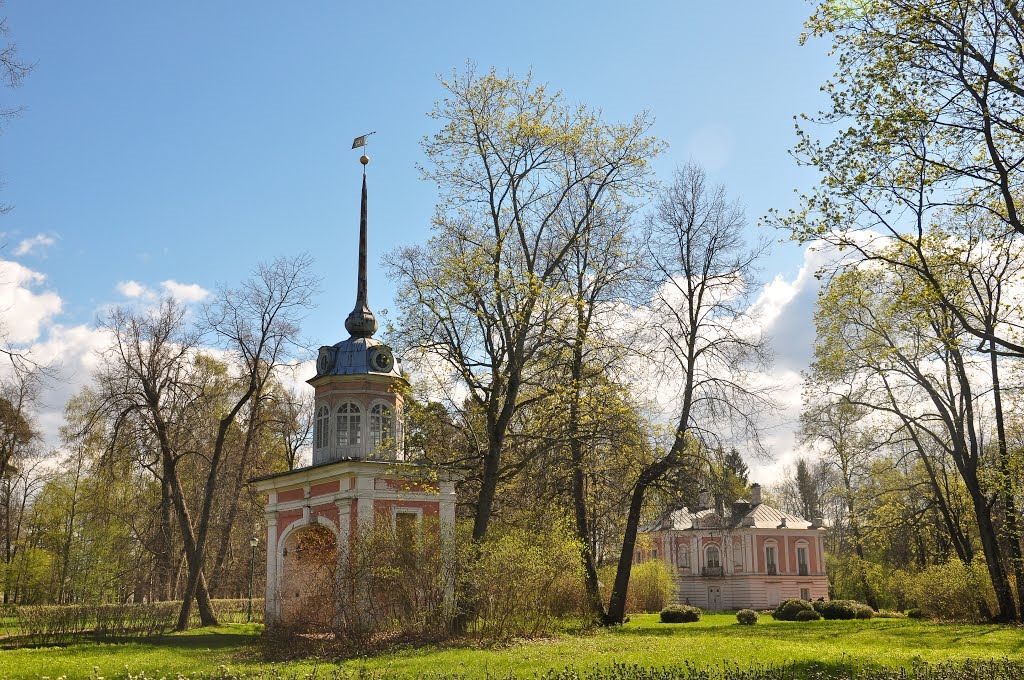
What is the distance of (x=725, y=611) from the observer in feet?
162

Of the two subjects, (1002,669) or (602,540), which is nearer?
(1002,669)

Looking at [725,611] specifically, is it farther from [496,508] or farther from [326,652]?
[326,652]

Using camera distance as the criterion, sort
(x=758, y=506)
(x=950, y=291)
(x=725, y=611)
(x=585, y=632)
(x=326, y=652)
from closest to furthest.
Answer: (x=950, y=291) → (x=326, y=652) → (x=585, y=632) → (x=725, y=611) → (x=758, y=506)

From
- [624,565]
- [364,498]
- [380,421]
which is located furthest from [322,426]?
[624,565]

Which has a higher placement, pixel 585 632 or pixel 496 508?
pixel 496 508

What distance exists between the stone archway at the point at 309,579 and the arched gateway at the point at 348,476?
4 centimetres

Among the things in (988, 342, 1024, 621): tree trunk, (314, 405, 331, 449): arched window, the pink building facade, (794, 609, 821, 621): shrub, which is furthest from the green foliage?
the pink building facade

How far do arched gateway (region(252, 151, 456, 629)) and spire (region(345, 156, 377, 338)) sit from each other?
0.03m

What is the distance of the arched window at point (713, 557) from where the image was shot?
5125cm

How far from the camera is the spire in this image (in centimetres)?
2661

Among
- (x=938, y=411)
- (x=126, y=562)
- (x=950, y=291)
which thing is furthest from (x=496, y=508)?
(x=126, y=562)

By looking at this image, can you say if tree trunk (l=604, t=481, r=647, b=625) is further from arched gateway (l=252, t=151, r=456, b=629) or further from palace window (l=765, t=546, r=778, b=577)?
palace window (l=765, t=546, r=778, b=577)

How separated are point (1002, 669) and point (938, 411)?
56.7ft

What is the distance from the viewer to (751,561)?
50094 mm
